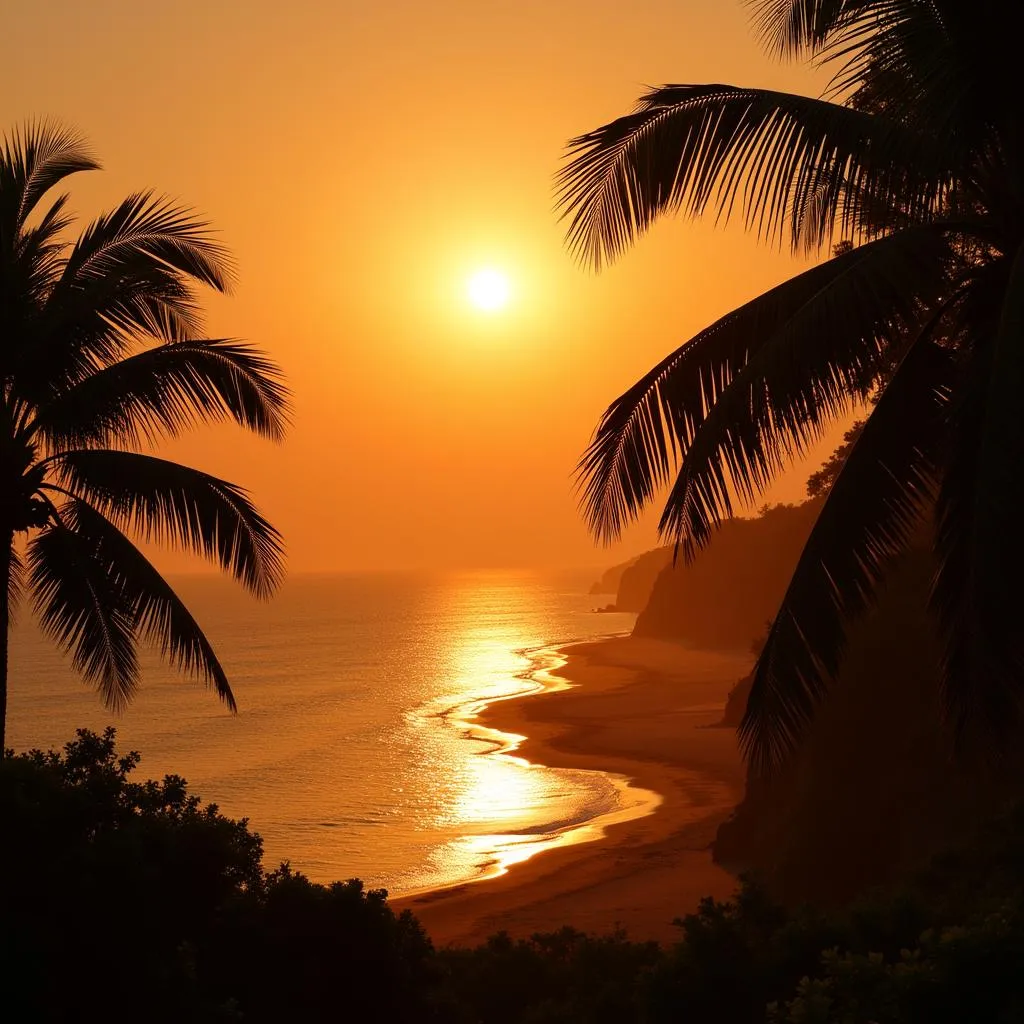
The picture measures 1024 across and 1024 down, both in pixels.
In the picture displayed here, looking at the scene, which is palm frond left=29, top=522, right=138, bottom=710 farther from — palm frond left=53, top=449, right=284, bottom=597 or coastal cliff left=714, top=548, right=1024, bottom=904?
coastal cliff left=714, top=548, right=1024, bottom=904

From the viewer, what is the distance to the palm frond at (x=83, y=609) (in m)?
10.9

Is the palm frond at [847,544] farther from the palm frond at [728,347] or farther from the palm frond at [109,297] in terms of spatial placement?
the palm frond at [109,297]

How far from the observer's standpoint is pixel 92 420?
1058 centimetres

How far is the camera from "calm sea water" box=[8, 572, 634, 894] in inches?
1266

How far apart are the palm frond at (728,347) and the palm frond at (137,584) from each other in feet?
14.7

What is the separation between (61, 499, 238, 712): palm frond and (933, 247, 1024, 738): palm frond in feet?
22.6

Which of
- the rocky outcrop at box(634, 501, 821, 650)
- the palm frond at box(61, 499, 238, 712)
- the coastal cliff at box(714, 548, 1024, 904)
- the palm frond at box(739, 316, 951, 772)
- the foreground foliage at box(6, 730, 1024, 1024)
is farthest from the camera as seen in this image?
the rocky outcrop at box(634, 501, 821, 650)

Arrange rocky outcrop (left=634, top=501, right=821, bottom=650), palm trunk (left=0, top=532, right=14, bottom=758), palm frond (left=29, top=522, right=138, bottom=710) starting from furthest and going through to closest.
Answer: rocky outcrop (left=634, top=501, right=821, bottom=650) → palm frond (left=29, top=522, right=138, bottom=710) → palm trunk (left=0, top=532, right=14, bottom=758)

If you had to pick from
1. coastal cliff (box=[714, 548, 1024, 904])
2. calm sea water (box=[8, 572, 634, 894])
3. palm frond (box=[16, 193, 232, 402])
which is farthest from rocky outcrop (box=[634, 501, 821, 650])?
palm frond (box=[16, 193, 232, 402])

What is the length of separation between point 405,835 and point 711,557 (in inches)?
Result: 3312

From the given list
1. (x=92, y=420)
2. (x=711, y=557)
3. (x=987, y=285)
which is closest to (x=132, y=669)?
(x=92, y=420)

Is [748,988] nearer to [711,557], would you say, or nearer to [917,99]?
[917,99]

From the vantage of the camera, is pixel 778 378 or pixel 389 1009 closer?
pixel 778 378

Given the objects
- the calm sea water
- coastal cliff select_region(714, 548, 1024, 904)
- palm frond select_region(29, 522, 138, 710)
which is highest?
palm frond select_region(29, 522, 138, 710)
